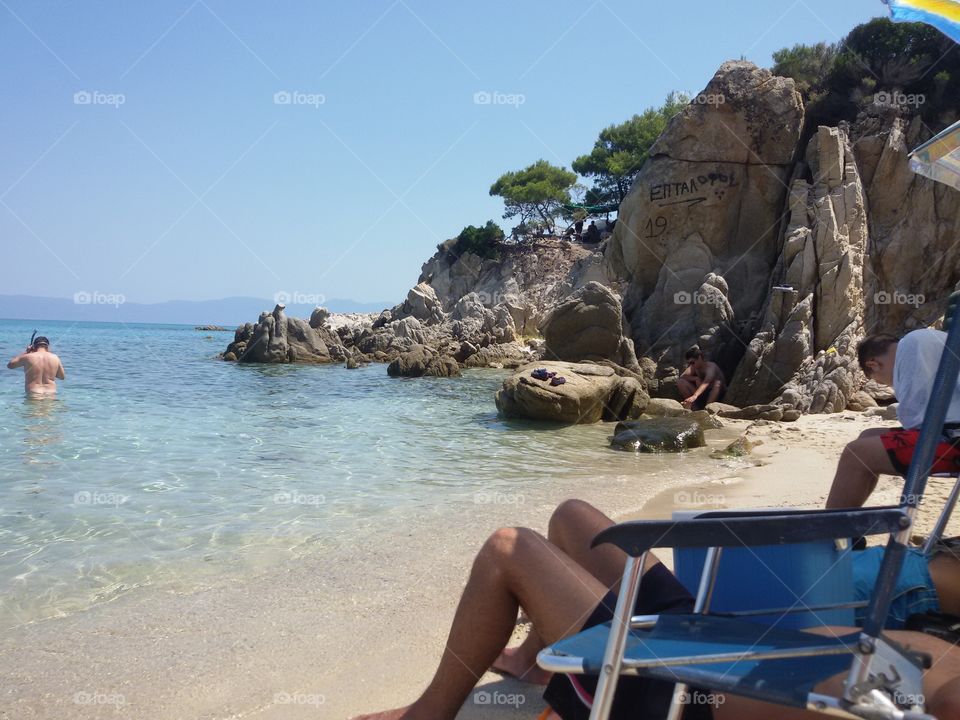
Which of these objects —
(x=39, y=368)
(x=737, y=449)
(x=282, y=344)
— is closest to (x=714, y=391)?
(x=737, y=449)

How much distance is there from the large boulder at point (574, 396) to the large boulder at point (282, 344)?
1561cm

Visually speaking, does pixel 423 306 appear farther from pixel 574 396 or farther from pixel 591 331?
pixel 574 396

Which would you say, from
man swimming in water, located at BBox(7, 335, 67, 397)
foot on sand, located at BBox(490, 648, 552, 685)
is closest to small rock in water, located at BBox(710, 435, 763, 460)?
foot on sand, located at BBox(490, 648, 552, 685)

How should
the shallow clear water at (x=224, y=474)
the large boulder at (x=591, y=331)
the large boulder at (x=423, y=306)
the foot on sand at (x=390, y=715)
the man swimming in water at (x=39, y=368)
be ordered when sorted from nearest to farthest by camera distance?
the foot on sand at (x=390, y=715), the shallow clear water at (x=224, y=474), the man swimming in water at (x=39, y=368), the large boulder at (x=591, y=331), the large boulder at (x=423, y=306)

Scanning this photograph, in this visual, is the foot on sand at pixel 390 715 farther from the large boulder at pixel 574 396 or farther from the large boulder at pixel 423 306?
the large boulder at pixel 423 306

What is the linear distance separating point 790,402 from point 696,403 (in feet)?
6.67

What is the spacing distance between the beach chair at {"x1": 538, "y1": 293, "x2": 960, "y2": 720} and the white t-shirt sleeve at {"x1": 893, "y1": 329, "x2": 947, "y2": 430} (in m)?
2.13

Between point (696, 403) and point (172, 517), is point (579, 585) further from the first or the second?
point (696, 403)

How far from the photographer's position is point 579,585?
2.00m

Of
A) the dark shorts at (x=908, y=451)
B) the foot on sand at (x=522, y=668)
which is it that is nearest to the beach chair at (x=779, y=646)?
the foot on sand at (x=522, y=668)

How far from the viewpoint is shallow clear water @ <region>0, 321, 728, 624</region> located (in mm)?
4949

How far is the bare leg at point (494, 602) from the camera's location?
2037 mm

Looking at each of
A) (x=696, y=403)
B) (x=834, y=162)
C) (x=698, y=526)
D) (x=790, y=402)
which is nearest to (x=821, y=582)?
(x=698, y=526)

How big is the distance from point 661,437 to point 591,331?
778 cm
